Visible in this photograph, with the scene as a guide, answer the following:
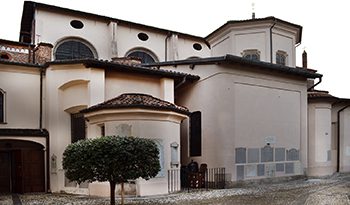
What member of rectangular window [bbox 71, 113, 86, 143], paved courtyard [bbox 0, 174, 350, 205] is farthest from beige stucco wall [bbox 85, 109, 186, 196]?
rectangular window [bbox 71, 113, 86, 143]

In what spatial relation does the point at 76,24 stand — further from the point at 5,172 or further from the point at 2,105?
the point at 5,172

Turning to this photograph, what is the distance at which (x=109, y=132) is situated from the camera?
1521cm

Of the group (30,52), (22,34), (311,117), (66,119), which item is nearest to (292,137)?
(311,117)

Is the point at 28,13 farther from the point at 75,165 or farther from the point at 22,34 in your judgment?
the point at 75,165

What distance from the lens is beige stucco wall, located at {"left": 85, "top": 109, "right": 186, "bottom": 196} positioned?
1504cm

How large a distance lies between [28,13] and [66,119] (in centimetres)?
1188

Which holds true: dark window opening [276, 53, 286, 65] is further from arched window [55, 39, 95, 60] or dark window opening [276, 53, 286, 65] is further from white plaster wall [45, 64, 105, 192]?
white plaster wall [45, 64, 105, 192]

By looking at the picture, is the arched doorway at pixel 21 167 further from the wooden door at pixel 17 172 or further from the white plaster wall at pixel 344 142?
the white plaster wall at pixel 344 142

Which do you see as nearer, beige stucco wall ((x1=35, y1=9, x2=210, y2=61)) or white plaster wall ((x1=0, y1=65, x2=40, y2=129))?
white plaster wall ((x1=0, y1=65, x2=40, y2=129))

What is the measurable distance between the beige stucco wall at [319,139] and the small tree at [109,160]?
48.7 ft

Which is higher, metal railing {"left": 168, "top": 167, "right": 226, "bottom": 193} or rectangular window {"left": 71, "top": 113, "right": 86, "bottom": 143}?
rectangular window {"left": 71, "top": 113, "right": 86, "bottom": 143}

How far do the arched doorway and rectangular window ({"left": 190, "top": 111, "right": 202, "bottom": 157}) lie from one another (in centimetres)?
737

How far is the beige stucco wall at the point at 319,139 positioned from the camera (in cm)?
2311

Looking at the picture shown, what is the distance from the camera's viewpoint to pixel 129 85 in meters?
17.4
